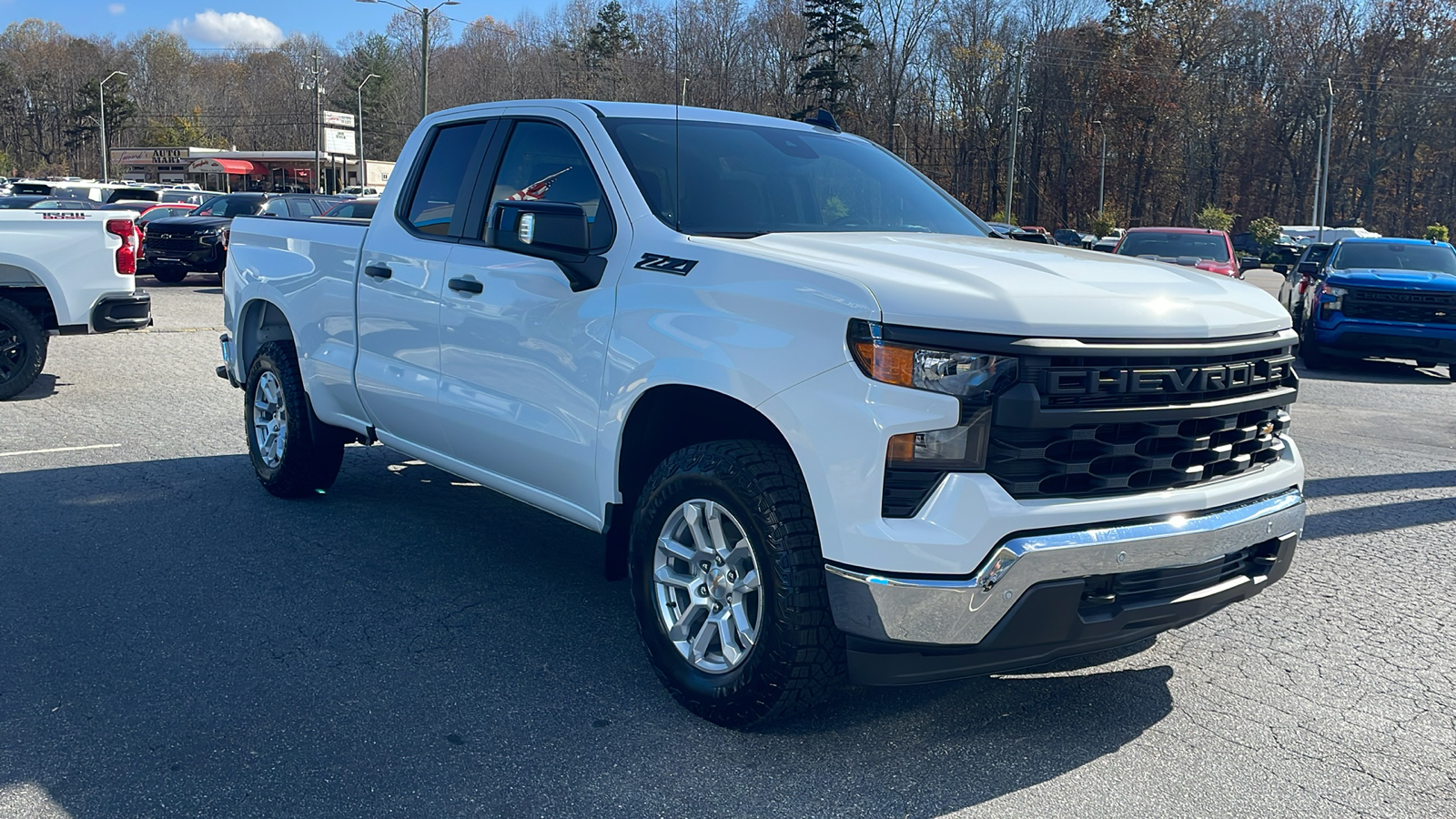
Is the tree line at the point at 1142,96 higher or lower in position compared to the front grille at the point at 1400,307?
higher

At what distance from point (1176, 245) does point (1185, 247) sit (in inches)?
4.7

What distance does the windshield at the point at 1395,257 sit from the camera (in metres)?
14.6

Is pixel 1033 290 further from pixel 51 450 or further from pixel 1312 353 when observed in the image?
pixel 1312 353

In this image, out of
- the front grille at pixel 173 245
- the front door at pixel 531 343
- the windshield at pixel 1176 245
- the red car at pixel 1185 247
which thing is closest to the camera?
the front door at pixel 531 343

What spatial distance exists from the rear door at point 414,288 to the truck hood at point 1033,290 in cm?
159

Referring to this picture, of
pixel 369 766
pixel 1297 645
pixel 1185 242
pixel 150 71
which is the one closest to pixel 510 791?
pixel 369 766

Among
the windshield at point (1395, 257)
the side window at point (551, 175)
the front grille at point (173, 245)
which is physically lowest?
the front grille at point (173, 245)

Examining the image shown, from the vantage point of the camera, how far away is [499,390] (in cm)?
451

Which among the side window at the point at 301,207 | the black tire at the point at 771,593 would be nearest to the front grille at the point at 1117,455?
the black tire at the point at 771,593

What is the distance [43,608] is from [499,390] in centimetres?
199

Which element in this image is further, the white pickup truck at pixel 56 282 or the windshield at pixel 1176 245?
the windshield at pixel 1176 245

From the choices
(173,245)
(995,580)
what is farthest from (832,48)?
(995,580)

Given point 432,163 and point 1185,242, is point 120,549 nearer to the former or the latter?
point 432,163

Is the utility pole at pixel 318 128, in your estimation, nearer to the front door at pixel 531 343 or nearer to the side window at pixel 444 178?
the side window at pixel 444 178
